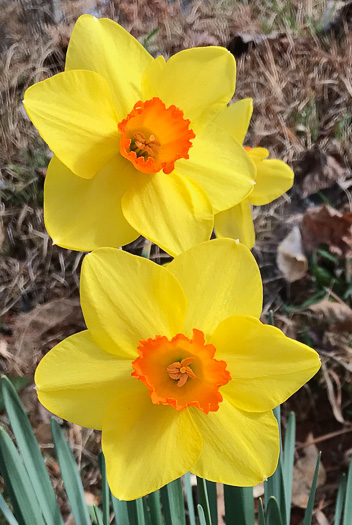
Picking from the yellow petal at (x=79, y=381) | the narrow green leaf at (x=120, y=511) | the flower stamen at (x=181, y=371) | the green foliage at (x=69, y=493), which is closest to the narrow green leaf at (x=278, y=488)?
the green foliage at (x=69, y=493)

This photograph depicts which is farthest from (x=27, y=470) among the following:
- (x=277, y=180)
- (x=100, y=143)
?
(x=277, y=180)

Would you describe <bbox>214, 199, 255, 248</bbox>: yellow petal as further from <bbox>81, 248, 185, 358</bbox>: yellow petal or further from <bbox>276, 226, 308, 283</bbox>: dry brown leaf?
<bbox>276, 226, 308, 283</bbox>: dry brown leaf

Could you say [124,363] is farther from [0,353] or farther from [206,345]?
[0,353]

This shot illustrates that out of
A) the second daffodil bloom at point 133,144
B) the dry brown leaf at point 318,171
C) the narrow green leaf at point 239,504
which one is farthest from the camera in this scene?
the dry brown leaf at point 318,171

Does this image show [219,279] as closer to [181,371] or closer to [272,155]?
[181,371]

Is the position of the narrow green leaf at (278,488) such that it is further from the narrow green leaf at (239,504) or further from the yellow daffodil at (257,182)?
the yellow daffodil at (257,182)

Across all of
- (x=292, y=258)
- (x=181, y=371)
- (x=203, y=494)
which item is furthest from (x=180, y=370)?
(x=292, y=258)
